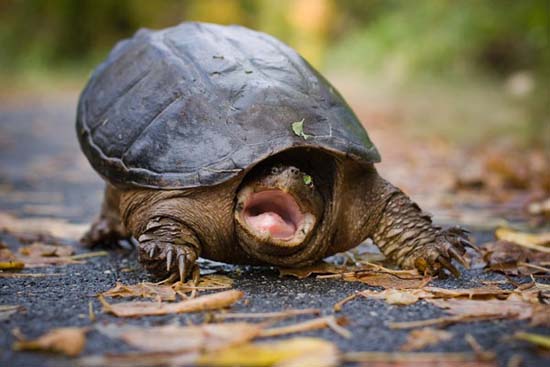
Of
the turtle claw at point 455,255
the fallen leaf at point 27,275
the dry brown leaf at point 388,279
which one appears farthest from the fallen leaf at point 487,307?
the fallen leaf at point 27,275

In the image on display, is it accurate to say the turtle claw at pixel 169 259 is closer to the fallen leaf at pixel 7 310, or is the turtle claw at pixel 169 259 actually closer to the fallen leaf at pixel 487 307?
the fallen leaf at pixel 7 310

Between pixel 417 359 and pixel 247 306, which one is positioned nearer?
pixel 417 359

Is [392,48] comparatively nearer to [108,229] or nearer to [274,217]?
[108,229]

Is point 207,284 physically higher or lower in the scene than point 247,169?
lower

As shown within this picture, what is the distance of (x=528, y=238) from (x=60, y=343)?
8.62 feet

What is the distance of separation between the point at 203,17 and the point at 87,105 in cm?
2232

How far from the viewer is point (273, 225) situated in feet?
9.24

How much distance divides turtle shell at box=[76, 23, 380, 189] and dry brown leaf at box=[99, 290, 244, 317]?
0.60 metres

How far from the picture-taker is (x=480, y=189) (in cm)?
584

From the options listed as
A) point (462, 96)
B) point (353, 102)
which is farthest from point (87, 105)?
point (353, 102)

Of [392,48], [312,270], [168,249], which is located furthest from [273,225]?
[392,48]

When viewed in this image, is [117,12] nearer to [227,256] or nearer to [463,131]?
[463,131]

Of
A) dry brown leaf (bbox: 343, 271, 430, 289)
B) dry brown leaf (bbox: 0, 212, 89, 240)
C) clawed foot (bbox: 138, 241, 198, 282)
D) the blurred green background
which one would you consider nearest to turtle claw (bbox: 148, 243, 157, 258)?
clawed foot (bbox: 138, 241, 198, 282)

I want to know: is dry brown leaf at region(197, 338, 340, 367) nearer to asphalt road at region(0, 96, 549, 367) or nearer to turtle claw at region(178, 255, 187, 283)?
asphalt road at region(0, 96, 549, 367)
